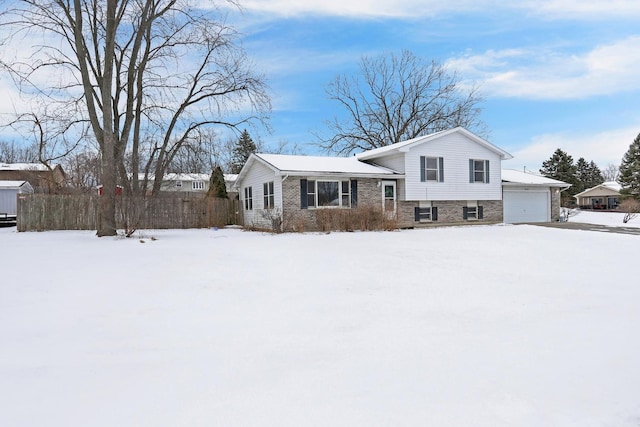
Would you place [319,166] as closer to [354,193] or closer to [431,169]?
[354,193]

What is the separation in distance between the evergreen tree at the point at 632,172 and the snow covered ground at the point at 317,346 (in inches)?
1751

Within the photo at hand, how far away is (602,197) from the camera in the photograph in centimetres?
5253

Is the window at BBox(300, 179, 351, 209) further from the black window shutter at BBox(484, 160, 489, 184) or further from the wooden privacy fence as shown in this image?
the black window shutter at BBox(484, 160, 489, 184)

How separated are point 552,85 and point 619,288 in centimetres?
1652

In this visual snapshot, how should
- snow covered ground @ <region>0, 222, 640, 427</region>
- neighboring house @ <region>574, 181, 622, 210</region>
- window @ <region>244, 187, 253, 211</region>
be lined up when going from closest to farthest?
snow covered ground @ <region>0, 222, 640, 427</region>, window @ <region>244, 187, 253, 211</region>, neighboring house @ <region>574, 181, 622, 210</region>

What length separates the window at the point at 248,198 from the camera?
21.5m

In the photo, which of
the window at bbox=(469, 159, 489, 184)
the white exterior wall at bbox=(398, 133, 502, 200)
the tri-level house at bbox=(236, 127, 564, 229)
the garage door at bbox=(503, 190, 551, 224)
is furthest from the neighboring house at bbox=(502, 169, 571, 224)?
the window at bbox=(469, 159, 489, 184)

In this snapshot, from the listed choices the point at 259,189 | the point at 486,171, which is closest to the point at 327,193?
the point at 259,189

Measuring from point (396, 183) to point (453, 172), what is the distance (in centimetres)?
338

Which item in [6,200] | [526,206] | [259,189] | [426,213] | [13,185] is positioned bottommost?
[426,213]

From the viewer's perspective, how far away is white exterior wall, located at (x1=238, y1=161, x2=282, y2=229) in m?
17.8

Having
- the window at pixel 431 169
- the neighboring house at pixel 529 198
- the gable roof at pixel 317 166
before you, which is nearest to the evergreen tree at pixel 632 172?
the neighboring house at pixel 529 198

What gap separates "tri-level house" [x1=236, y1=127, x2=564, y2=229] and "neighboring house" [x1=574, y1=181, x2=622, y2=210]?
38.1m

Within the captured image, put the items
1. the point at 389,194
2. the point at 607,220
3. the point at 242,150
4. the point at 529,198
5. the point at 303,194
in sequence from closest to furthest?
the point at 303,194
the point at 389,194
the point at 529,198
the point at 607,220
the point at 242,150
